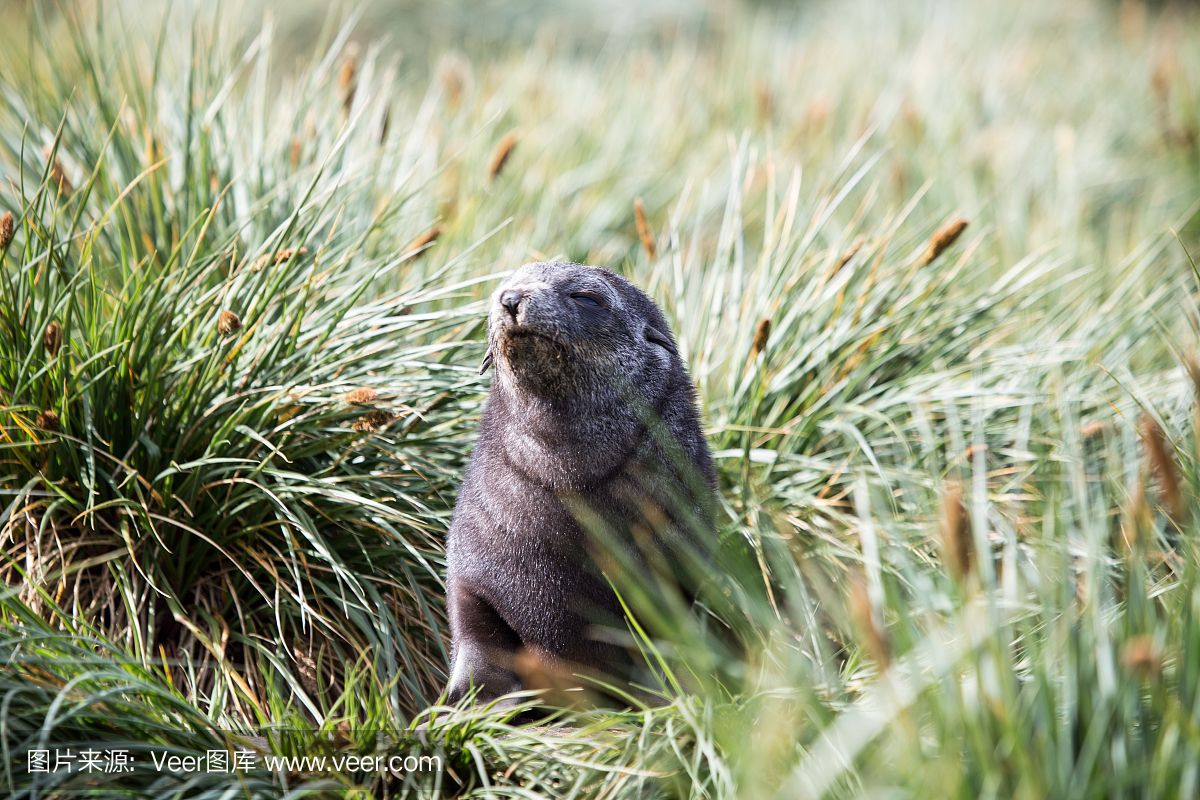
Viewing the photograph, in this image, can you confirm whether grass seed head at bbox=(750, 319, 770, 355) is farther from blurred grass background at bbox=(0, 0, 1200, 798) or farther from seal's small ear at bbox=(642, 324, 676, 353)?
seal's small ear at bbox=(642, 324, 676, 353)

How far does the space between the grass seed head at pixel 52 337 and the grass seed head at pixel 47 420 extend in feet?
0.59

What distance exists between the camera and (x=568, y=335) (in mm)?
2738

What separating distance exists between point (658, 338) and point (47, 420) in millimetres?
1654

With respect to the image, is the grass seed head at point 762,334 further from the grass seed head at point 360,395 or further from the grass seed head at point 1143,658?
the grass seed head at point 1143,658

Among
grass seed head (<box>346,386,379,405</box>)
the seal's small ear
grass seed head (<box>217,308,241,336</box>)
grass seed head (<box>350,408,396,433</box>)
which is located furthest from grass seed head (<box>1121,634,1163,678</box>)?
grass seed head (<box>217,308,241,336</box>)

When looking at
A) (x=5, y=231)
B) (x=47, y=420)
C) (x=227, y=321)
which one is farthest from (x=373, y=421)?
(x=5, y=231)

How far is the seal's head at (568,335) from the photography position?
271cm

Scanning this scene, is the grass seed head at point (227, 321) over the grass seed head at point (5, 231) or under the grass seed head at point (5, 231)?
under

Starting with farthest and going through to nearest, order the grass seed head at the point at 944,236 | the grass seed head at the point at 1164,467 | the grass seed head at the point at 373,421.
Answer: the grass seed head at the point at 944,236, the grass seed head at the point at 373,421, the grass seed head at the point at 1164,467

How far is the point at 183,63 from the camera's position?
4.90 m

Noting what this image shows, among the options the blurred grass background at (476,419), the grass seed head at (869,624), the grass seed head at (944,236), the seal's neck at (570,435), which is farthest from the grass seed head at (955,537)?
the grass seed head at (944,236)

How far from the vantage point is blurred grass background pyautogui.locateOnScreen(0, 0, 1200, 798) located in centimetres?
208

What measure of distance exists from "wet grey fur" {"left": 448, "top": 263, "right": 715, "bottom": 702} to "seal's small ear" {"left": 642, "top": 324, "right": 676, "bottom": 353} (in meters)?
0.14

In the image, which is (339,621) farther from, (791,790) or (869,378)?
(869,378)
